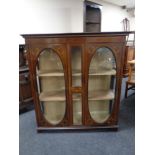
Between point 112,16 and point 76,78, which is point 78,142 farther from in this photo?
point 112,16

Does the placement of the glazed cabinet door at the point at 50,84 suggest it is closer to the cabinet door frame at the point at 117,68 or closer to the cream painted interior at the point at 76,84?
the cream painted interior at the point at 76,84

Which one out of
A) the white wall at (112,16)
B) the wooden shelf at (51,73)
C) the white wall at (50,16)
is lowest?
the wooden shelf at (51,73)

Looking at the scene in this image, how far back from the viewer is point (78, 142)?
6.79 ft

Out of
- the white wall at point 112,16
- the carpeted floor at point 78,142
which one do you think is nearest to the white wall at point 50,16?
the white wall at point 112,16

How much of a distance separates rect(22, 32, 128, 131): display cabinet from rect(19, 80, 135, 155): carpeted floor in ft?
0.40

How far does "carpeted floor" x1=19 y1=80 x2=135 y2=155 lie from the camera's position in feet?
6.26

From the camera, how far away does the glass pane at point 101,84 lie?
2.14m

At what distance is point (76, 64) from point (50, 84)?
0.51 m

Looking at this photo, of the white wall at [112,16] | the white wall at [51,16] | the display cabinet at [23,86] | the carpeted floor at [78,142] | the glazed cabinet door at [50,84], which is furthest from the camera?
the white wall at [112,16]

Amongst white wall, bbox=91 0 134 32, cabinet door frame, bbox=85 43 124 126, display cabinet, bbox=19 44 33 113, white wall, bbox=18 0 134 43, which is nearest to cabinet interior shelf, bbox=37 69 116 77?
cabinet door frame, bbox=85 43 124 126

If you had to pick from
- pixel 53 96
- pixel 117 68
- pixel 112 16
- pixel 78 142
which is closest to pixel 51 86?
pixel 53 96

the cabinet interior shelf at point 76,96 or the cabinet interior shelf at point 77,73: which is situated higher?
the cabinet interior shelf at point 77,73

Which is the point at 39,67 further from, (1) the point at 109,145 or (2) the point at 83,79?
(1) the point at 109,145
